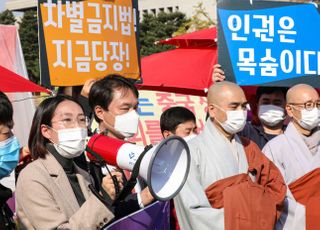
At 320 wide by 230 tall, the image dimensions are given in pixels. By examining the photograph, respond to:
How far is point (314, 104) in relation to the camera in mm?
4754

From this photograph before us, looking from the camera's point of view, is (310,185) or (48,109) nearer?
(48,109)

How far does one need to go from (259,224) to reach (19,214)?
1447 mm

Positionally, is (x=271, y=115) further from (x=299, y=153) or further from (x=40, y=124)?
(x=40, y=124)

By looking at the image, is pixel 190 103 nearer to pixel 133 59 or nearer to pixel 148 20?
pixel 133 59

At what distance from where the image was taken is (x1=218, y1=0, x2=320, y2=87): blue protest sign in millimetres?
4813

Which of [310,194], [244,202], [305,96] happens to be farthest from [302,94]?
[244,202]

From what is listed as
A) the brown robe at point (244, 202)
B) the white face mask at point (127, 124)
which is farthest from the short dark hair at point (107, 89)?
the brown robe at point (244, 202)

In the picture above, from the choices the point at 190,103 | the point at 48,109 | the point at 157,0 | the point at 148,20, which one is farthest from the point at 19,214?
the point at 157,0

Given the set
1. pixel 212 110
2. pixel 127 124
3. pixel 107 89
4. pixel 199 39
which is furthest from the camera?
pixel 199 39

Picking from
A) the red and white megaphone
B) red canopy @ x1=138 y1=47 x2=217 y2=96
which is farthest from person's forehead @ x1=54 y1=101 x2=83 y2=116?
red canopy @ x1=138 y1=47 x2=217 y2=96

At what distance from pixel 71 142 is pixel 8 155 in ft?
1.10

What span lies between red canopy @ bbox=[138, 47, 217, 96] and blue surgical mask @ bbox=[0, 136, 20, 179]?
309 cm

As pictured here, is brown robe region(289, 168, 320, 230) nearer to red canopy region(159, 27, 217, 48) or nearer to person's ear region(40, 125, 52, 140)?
person's ear region(40, 125, 52, 140)

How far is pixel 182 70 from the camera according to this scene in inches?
255
